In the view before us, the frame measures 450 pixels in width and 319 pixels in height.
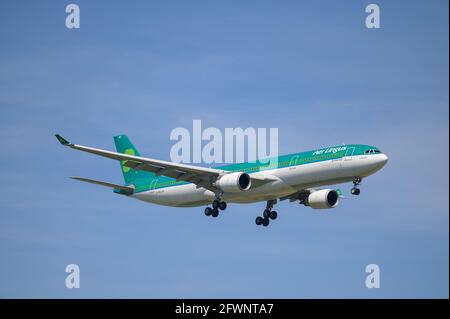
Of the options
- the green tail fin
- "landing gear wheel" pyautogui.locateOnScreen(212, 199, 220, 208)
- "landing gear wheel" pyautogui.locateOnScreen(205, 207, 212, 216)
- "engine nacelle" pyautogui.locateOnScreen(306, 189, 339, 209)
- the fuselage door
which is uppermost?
the green tail fin

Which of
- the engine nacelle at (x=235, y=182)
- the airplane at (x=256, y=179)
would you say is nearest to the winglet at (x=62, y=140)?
the airplane at (x=256, y=179)

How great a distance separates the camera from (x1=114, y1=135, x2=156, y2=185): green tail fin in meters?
94.7

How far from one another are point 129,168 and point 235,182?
1687 cm

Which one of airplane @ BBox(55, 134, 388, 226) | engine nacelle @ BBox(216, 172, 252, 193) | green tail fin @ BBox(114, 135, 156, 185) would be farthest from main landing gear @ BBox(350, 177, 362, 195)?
green tail fin @ BBox(114, 135, 156, 185)

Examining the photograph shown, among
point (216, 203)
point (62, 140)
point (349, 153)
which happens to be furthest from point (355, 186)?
point (62, 140)

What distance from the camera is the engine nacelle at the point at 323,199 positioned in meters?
87.2

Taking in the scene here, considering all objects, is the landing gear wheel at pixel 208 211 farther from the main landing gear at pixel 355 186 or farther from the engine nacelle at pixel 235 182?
the main landing gear at pixel 355 186

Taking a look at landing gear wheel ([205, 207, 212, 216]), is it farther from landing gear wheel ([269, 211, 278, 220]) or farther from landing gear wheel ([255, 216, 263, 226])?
landing gear wheel ([269, 211, 278, 220])

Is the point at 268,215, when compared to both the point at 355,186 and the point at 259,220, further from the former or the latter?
the point at 355,186

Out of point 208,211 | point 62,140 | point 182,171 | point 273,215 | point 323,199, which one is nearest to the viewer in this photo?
point 62,140

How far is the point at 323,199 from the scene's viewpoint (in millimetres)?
87125
